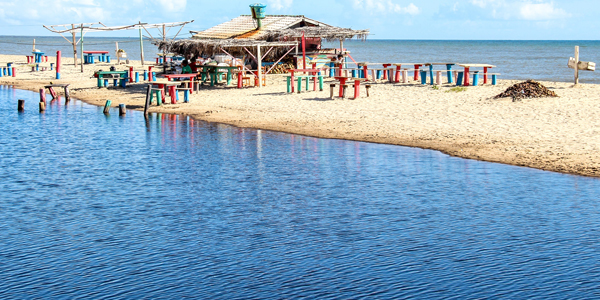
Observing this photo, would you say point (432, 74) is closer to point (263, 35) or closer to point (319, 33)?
point (319, 33)

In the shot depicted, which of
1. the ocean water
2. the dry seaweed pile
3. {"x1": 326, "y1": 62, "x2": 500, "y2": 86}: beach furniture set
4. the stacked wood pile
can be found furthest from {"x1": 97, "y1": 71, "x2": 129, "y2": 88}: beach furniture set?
the dry seaweed pile

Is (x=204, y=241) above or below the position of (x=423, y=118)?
below

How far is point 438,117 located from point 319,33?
15.3m

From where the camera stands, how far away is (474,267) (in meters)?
8.52

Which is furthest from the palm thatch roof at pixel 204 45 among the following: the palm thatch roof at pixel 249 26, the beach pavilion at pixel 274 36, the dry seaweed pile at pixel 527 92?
the dry seaweed pile at pixel 527 92

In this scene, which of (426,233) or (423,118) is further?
(423,118)

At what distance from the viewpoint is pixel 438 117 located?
19.9m

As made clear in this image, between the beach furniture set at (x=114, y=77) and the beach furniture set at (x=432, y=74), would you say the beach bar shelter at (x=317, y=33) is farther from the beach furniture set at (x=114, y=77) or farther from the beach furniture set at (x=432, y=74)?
the beach furniture set at (x=114, y=77)

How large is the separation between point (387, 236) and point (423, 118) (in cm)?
1069

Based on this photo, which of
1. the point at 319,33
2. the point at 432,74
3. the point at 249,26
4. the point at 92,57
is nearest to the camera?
the point at 432,74

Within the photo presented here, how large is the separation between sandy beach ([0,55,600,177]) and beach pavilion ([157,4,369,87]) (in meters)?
→ 3.89

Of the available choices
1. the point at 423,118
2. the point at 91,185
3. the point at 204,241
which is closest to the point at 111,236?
the point at 204,241

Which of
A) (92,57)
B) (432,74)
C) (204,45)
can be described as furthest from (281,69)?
(92,57)

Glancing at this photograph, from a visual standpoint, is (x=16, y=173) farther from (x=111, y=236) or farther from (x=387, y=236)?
(x=387, y=236)
